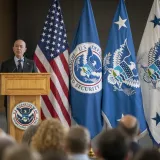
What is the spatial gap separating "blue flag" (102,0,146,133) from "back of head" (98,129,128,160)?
388cm

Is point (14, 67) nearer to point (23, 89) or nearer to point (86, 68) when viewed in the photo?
A: point (23, 89)

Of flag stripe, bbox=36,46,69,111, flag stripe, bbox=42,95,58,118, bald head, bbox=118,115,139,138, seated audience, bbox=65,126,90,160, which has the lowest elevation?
seated audience, bbox=65,126,90,160

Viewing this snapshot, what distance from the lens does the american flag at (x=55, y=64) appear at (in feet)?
20.6

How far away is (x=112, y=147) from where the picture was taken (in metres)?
2.36

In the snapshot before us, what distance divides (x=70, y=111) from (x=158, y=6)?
6.54ft

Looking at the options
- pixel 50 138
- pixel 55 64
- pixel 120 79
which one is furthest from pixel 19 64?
pixel 50 138

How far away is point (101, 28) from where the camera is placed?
10.5 metres

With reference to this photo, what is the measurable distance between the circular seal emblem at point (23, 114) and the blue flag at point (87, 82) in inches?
47.6

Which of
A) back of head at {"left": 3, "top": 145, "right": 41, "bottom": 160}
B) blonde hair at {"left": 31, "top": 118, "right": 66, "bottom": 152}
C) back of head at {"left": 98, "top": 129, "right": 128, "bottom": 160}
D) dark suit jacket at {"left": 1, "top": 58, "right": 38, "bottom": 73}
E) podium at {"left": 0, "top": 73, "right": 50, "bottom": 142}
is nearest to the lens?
back of head at {"left": 3, "top": 145, "right": 41, "bottom": 160}

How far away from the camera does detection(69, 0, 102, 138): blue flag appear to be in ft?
20.4

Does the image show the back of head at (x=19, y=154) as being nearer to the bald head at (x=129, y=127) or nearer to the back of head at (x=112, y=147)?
the back of head at (x=112, y=147)

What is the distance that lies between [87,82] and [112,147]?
3.87 meters

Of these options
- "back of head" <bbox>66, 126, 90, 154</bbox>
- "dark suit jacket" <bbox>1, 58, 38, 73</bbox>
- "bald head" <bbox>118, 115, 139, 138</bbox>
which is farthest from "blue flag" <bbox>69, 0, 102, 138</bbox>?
"back of head" <bbox>66, 126, 90, 154</bbox>

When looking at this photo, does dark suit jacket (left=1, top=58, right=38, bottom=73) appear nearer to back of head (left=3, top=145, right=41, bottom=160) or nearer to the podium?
the podium
